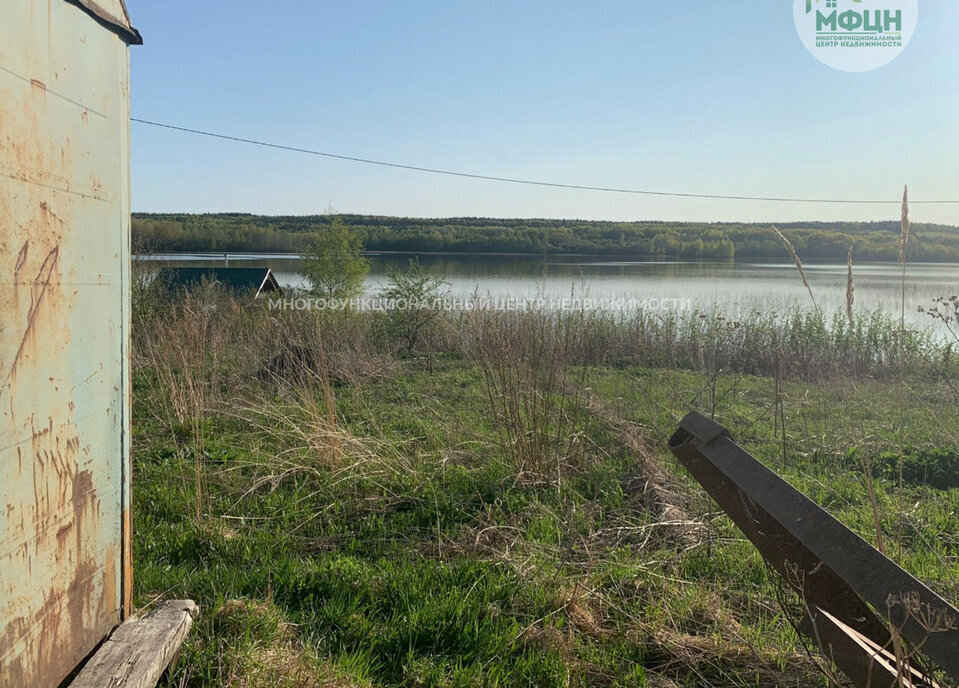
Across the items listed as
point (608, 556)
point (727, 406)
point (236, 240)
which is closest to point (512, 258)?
point (236, 240)

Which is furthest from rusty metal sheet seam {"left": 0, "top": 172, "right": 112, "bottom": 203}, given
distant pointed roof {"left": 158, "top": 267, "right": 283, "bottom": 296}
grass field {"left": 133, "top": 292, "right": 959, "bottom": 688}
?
distant pointed roof {"left": 158, "top": 267, "right": 283, "bottom": 296}

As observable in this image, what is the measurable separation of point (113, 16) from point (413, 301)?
11.5 meters

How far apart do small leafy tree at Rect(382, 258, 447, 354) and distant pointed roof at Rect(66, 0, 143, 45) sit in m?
10.3

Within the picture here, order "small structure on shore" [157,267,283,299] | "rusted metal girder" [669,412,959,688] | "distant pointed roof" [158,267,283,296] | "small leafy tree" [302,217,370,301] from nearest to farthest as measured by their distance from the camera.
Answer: "rusted metal girder" [669,412,959,688]
"small structure on shore" [157,267,283,299]
"distant pointed roof" [158,267,283,296]
"small leafy tree" [302,217,370,301]

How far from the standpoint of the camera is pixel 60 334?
1854 millimetres

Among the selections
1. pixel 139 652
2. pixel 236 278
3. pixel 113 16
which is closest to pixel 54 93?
pixel 113 16

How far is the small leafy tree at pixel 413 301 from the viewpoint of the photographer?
13172mm

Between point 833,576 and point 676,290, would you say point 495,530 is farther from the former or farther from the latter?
point 676,290

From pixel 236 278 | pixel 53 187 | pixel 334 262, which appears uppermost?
pixel 334 262

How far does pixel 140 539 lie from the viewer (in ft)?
12.1

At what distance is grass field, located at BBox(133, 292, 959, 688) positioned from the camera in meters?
2.68

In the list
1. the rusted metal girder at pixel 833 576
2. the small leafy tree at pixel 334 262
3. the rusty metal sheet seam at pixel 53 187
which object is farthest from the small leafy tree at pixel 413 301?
the small leafy tree at pixel 334 262

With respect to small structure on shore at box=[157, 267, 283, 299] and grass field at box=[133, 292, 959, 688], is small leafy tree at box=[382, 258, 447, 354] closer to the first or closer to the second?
grass field at box=[133, 292, 959, 688]

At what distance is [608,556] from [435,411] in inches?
136
